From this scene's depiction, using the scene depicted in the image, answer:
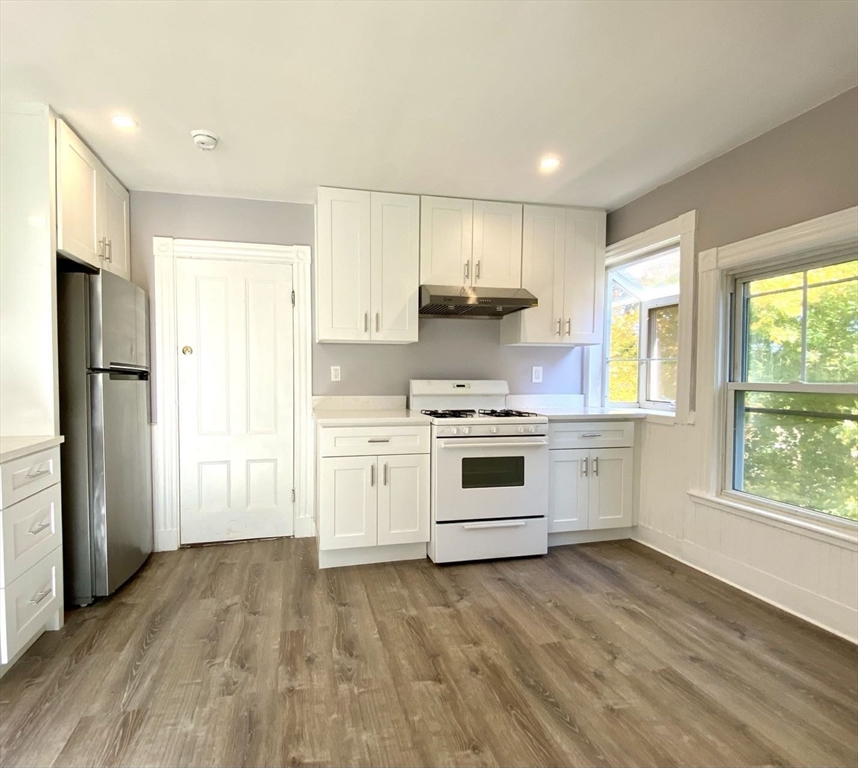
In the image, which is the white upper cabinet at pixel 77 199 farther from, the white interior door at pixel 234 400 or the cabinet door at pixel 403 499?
the cabinet door at pixel 403 499

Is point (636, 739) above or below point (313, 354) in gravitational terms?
below

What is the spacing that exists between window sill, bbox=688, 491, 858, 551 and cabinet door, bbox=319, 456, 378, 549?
1.89 meters

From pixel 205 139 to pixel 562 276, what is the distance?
91.8 inches

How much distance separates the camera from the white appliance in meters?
2.85

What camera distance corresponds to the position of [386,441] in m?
2.82

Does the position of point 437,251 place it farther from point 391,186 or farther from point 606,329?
point 606,329

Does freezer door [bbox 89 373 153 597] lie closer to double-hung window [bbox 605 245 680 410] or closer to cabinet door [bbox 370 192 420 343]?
cabinet door [bbox 370 192 420 343]

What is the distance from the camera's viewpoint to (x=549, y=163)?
8.82 feet

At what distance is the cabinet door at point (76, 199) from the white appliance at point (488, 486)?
6.60ft

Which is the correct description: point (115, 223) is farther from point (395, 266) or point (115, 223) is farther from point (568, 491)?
point (568, 491)

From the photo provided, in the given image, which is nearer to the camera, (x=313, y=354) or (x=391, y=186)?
(x=391, y=186)

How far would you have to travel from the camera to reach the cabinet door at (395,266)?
308cm

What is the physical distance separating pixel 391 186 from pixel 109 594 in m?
2.73

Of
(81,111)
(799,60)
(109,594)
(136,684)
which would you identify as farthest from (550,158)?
(109,594)
